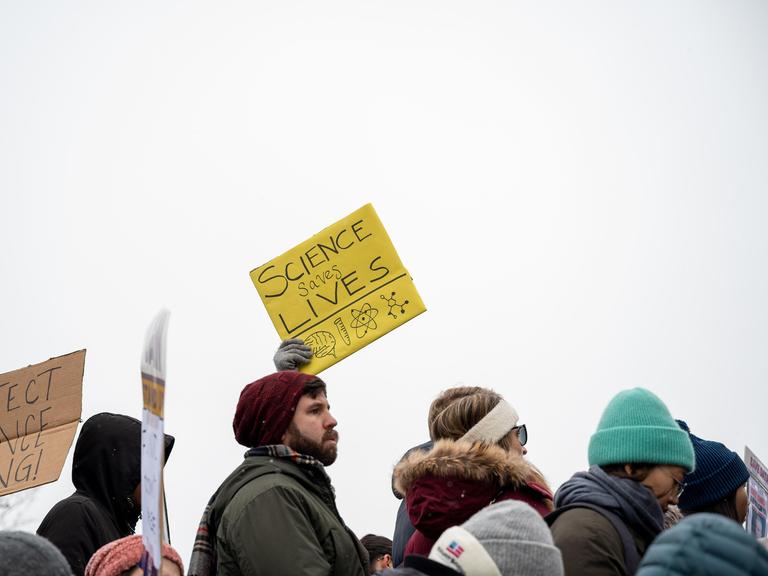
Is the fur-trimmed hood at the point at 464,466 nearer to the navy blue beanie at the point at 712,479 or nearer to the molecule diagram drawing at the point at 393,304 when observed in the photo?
the navy blue beanie at the point at 712,479

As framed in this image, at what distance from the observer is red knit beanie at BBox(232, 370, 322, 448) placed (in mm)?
3963

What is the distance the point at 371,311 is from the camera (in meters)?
5.04

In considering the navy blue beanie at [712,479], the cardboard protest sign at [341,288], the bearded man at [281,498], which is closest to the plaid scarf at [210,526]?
the bearded man at [281,498]

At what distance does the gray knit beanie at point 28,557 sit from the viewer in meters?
2.23

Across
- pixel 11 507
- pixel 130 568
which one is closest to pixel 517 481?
pixel 130 568

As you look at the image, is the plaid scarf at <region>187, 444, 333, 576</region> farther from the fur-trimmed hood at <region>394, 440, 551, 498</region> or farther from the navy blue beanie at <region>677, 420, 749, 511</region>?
the navy blue beanie at <region>677, 420, 749, 511</region>

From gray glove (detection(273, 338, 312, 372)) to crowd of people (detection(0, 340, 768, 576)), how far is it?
60cm

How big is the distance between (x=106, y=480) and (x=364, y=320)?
55.7 inches

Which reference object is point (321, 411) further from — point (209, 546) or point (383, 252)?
point (383, 252)

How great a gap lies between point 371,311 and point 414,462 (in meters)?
1.71

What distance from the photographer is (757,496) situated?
5.72 metres

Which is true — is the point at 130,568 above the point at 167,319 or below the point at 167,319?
below

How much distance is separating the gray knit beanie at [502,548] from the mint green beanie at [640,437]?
3.12 ft

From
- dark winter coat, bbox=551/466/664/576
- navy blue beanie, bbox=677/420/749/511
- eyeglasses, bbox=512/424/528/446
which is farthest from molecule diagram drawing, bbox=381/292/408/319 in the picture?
dark winter coat, bbox=551/466/664/576
